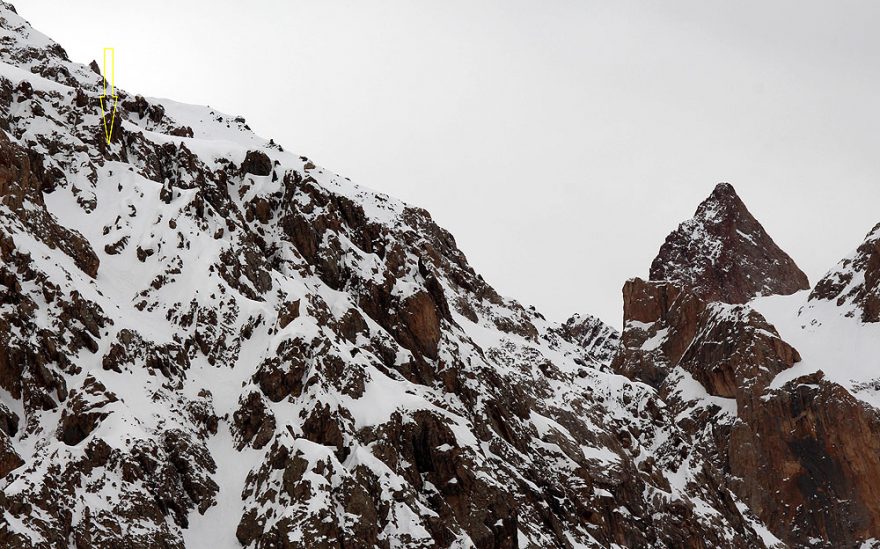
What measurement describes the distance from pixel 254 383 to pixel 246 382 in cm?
89

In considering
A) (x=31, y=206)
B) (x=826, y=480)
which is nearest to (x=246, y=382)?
(x=31, y=206)

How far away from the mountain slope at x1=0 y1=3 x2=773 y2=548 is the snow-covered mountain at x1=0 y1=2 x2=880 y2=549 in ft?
0.70

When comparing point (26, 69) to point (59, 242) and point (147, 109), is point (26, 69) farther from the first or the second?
point (59, 242)

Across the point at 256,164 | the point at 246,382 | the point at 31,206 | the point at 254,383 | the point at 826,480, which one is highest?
the point at 826,480

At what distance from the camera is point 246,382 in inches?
4193

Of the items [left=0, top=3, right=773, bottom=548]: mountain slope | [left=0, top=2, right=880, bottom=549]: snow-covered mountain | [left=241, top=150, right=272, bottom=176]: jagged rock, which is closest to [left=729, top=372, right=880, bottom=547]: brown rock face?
[left=0, top=2, right=880, bottom=549]: snow-covered mountain

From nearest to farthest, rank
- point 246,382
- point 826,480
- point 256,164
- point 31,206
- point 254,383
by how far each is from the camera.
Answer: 1. point 254,383
2. point 246,382
3. point 31,206
4. point 256,164
5. point 826,480

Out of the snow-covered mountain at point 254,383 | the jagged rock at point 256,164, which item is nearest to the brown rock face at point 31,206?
the snow-covered mountain at point 254,383

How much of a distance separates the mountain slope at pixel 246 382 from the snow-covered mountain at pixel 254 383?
0.70ft

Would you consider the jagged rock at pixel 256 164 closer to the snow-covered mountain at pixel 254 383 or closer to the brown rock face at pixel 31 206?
the snow-covered mountain at pixel 254 383

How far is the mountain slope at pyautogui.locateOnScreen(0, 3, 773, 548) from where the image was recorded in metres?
93.1

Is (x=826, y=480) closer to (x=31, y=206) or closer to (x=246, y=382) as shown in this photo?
(x=246, y=382)

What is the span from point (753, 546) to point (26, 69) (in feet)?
347

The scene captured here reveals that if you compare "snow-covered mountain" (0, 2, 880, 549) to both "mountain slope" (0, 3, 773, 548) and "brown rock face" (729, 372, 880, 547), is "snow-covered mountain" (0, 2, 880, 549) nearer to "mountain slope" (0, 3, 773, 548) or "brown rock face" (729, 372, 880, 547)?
"mountain slope" (0, 3, 773, 548)
